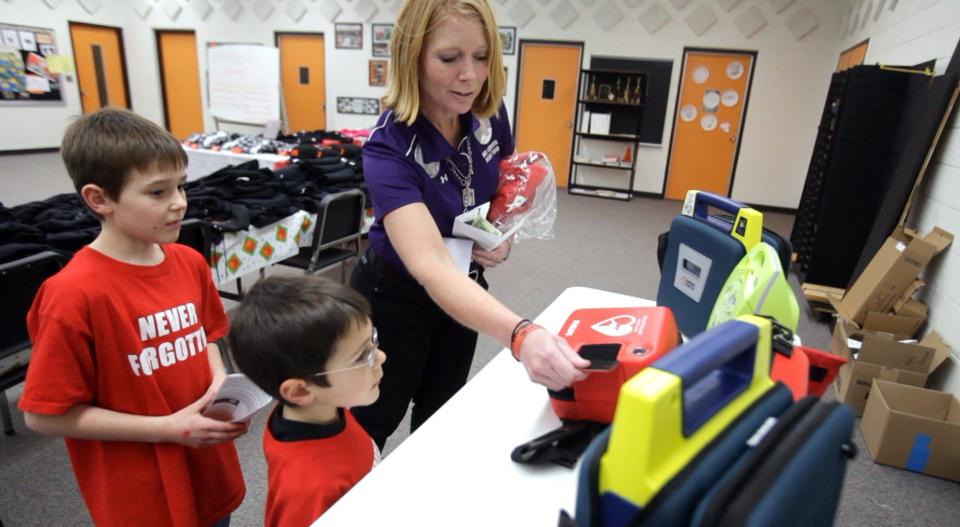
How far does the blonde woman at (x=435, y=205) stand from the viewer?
972mm

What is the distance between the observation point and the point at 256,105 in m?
8.08

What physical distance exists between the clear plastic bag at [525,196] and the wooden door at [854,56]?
4.35 metres

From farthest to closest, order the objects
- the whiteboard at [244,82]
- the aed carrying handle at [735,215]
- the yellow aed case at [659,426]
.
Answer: the whiteboard at [244,82] → the aed carrying handle at [735,215] → the yellow aed case at [659,426]

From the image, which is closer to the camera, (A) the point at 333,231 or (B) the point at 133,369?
(B) the point at 133,369

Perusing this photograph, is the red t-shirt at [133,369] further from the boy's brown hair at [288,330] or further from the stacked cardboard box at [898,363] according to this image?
the stacked cardboard box at [898,363]

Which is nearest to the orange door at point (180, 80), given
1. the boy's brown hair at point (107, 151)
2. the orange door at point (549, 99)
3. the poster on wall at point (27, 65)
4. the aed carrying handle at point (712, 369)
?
the poster on wall at point (27, 65)

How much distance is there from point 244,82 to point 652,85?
588 cm

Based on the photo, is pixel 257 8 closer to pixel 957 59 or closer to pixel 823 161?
pixel 823 161

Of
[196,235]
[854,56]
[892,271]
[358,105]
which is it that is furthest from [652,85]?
[196,235]

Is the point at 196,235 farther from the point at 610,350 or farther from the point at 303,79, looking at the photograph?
the point at 303,79

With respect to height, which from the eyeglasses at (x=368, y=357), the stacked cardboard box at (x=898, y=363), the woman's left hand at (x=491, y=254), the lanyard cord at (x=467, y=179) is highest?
the lanyard cord at (x=467, y=179)

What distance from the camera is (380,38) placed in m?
8.20

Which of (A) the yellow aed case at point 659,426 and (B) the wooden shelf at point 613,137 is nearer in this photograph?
(A) the yellow aed case at point 659,426

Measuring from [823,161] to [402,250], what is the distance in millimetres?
3971
